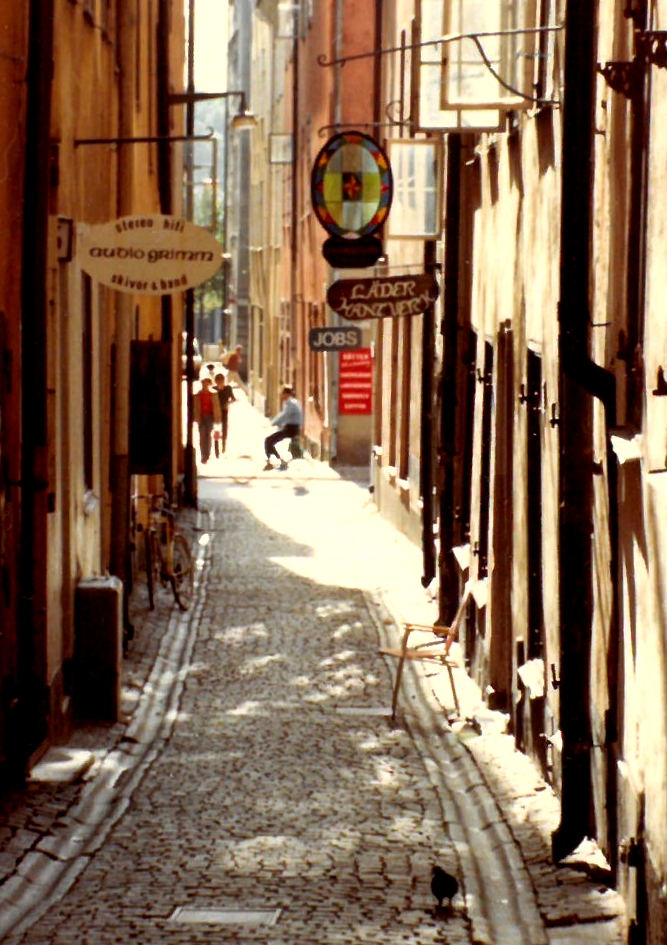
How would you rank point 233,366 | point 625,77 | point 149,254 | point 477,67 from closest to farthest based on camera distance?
point 625,77, point 149,254, point 477,67, point 233,366

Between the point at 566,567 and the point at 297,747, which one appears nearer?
the point at 566,567

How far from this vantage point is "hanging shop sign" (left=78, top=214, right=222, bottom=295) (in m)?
13.6

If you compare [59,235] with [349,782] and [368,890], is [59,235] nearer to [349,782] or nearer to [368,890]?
[349,782]

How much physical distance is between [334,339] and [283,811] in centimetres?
1882

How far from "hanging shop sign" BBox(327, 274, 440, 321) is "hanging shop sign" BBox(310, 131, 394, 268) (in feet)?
1.24

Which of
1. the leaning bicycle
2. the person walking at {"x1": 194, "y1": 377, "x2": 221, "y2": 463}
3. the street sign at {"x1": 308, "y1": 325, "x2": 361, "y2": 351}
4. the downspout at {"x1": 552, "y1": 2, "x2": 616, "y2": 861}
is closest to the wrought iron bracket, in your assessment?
the downspout at {"x1": 552, "y1": 2, "x2": 616, "y2": 861}

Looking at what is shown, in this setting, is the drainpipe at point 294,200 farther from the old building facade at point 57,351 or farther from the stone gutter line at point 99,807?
the stone gutter line at point 99,807

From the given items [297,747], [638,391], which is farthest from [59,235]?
[638,391]

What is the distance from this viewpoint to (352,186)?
63.3ft

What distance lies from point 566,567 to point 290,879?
196 cm

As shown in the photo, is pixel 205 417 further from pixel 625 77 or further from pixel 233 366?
pixel 625 77

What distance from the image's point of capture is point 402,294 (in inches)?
711

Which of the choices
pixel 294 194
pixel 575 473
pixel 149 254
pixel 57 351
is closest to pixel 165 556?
pixel 149 254

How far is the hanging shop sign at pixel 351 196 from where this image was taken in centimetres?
1822
